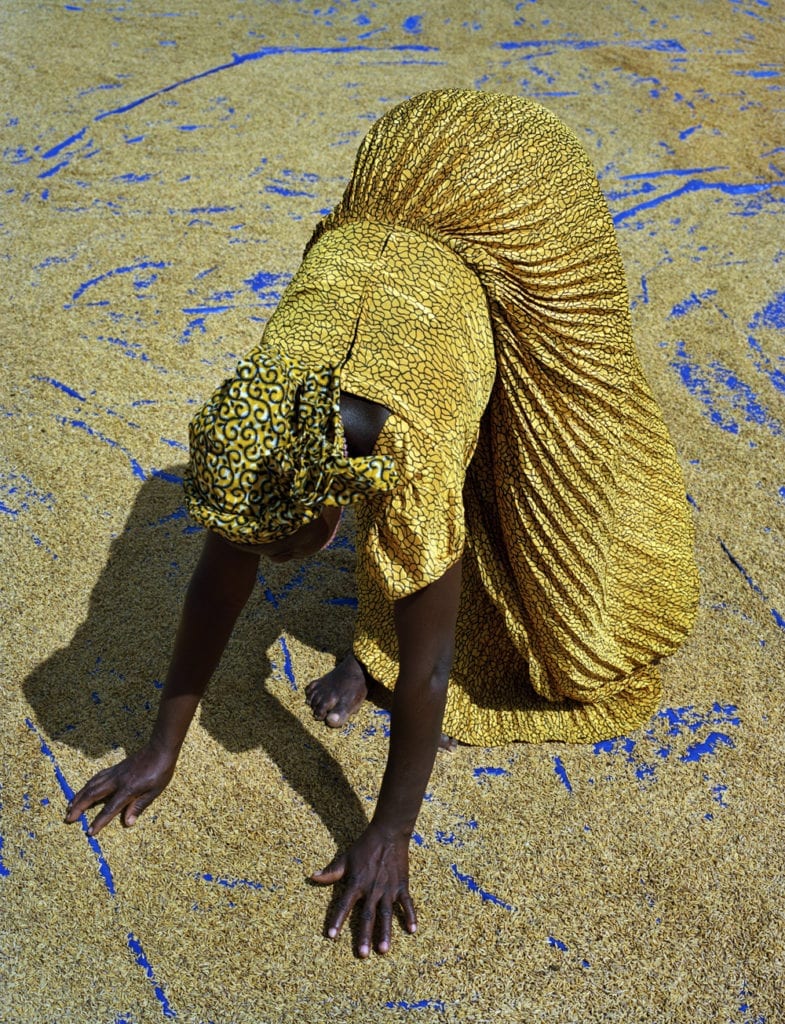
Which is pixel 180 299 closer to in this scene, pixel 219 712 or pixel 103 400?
pixel 103 400

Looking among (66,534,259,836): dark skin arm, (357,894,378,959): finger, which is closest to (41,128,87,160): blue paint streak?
(66,534,259,836): dark skin arm

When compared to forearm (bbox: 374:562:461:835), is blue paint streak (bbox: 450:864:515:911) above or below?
below

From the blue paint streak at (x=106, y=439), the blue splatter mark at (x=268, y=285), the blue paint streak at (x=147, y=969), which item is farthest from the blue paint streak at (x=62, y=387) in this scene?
the blue paint streak at (x=147, y=969)

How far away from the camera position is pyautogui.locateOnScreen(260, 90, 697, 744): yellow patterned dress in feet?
5.41

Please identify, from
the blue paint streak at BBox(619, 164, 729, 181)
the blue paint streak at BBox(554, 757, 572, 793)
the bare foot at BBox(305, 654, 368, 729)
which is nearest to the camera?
the blue paint streak at BBox(554, 757, 572, 793)

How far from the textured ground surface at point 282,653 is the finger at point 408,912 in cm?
3

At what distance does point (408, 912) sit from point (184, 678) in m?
0.66

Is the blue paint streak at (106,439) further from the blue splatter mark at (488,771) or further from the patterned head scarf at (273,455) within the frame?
the patterned head scarf at (273,455)

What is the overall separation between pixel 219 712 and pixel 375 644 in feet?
1.38

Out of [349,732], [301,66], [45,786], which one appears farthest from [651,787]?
[301,66]

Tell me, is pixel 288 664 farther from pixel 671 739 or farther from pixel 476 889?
pixel 671 739

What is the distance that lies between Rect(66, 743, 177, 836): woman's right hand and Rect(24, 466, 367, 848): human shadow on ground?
0.13 m

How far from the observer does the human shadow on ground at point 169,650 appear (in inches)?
92.5

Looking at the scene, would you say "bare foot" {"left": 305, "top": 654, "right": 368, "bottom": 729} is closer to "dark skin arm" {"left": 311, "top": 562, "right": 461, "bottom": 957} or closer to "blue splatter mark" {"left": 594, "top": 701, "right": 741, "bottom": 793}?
"dark skin arm" {"left": 311, "top": 562, "right": 461, "bottom": 957}
